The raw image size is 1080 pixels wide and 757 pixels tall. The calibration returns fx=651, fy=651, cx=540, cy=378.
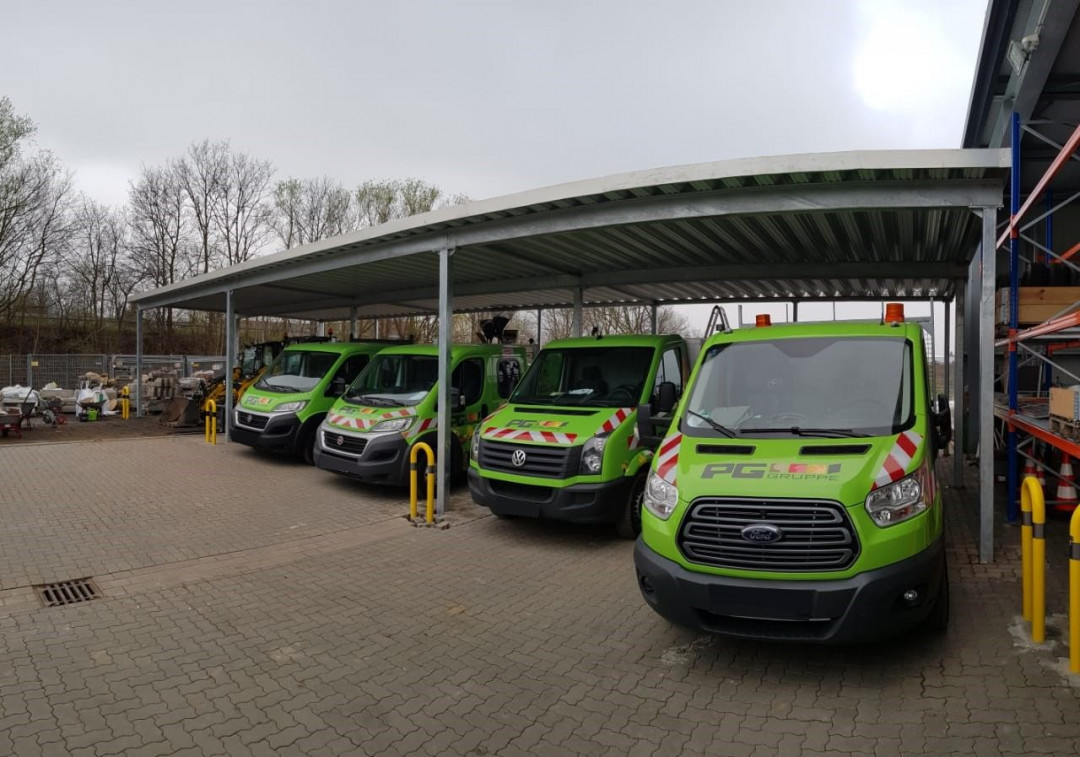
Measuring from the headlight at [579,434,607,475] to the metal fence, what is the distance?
22049 mm

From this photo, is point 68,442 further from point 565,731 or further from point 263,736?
point 565,731

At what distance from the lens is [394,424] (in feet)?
28.5

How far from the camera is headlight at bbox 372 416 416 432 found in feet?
28.4

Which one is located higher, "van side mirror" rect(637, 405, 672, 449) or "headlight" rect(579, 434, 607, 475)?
"van side mirror" rect(637, 405, 672, 449)

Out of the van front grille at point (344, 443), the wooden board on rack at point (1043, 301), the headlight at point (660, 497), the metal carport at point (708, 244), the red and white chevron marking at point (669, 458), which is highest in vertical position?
the metal carport at point (708, 244)

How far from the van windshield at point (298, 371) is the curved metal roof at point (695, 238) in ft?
4.90

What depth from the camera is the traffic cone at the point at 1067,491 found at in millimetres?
6750

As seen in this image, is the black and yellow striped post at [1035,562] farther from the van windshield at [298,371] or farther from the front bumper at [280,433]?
the van windshield at [298,371]

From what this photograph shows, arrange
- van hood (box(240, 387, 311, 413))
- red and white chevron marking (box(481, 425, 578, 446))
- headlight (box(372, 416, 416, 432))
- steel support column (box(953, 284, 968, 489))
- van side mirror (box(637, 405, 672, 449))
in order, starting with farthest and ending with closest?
van hood (box(240, 387, 311, 413))
steel support column (box(953, 284, 968, 489))
headlight (box(372, 416, 416, 432))
red and white chevron marking (box(481, 425, 578, 446))
van side mirror (box(637, 405, 672, 449))

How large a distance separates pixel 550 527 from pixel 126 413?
1735 centimetres

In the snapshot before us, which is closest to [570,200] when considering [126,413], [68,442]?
[68,442]

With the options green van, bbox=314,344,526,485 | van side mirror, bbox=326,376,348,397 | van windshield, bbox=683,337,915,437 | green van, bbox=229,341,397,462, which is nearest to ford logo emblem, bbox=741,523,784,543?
van windshield, bbox=683,337,915,437

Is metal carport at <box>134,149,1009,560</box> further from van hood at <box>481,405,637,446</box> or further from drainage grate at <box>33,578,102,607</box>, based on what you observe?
drainage grate at <box>33,578,102,607</box>

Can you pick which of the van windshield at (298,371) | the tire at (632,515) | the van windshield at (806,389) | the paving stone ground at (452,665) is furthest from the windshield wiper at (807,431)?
the van windshield at (298,371)
